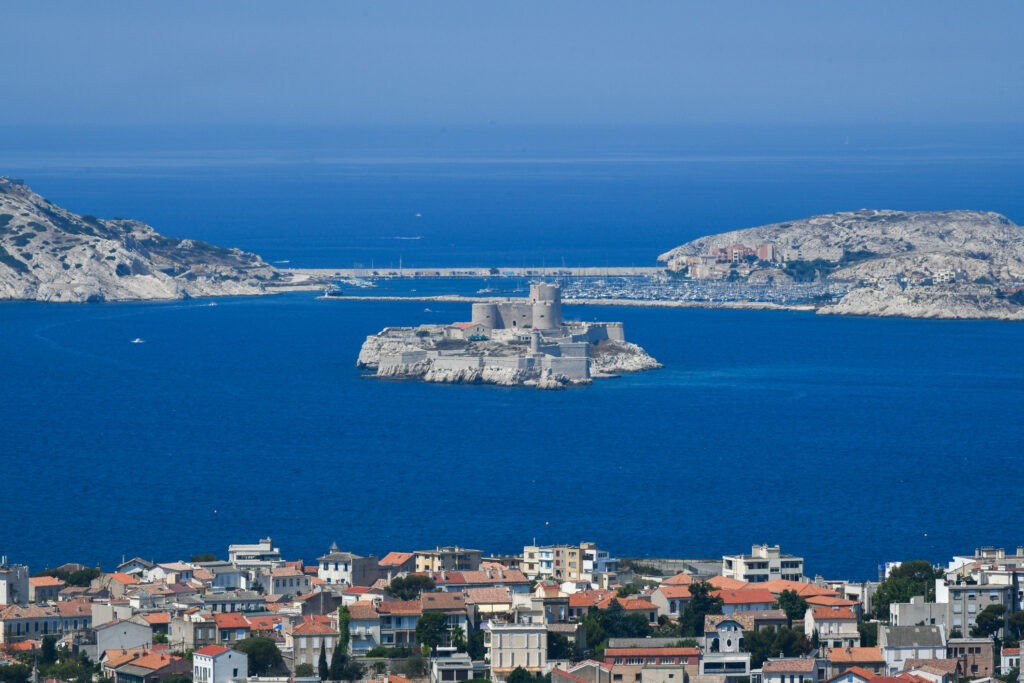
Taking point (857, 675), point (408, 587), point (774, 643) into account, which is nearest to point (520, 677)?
point (774, 643)

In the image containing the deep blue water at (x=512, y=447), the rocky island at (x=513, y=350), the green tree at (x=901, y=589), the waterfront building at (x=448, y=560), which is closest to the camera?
the green tree at (x=901, y=589)

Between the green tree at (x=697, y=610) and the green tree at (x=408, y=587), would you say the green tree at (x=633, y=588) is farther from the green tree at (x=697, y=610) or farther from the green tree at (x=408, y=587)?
the green tree at (x=408, y=587)

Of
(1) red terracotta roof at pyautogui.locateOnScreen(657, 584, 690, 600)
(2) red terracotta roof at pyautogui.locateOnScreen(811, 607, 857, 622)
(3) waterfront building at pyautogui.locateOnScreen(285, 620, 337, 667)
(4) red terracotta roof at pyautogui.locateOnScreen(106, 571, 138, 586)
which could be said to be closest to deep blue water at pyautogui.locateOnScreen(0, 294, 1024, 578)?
(4) red terracotta roof at pyautogui.locateOnScreen(106, 571, 138, 586)

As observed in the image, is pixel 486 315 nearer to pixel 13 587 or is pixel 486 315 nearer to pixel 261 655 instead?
pixel 13 587

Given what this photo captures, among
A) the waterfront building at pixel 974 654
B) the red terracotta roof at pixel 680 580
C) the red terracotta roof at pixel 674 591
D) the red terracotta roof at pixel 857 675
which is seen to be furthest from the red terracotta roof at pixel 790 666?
the red terracotta roof at pixel 680 580

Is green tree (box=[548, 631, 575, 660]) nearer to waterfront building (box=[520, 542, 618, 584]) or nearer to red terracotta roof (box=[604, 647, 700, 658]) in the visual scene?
red terracotta roof (box=[604, 647, 700, 658])

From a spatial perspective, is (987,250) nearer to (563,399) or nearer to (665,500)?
(563,399)
